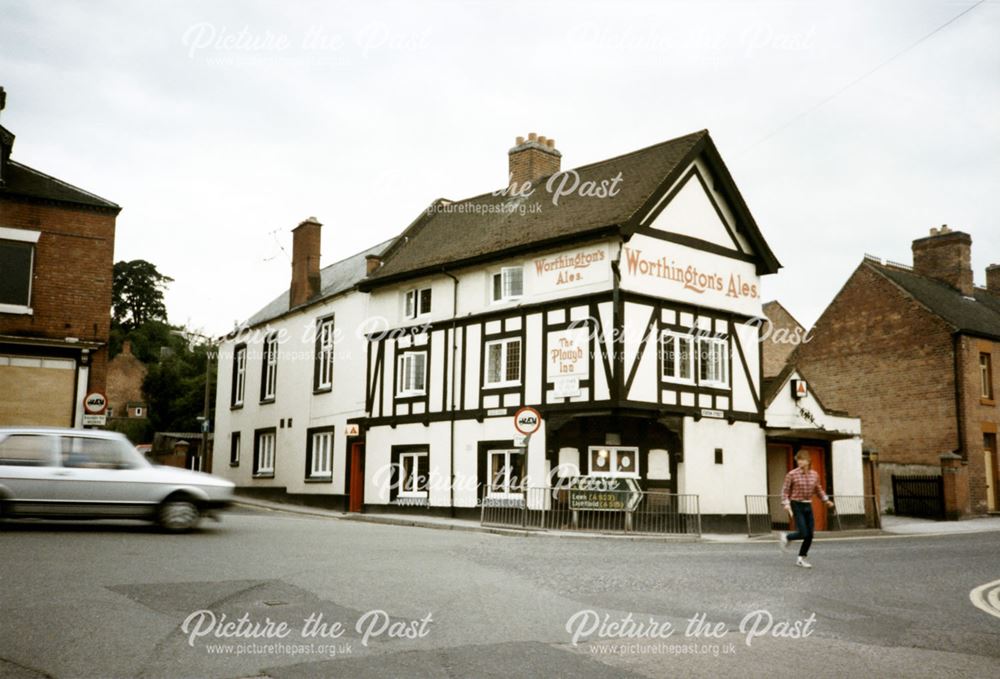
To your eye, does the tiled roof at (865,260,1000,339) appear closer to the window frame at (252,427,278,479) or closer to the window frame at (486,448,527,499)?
the window frame at (486,448,527,499)

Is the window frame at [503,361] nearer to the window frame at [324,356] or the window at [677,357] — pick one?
the window at [677,357]

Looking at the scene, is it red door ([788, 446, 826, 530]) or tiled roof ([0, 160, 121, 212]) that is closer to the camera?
tiled roof ([0, 160, 121, 212])

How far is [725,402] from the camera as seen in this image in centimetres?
2570

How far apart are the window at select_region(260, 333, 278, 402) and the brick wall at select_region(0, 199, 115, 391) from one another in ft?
42.0

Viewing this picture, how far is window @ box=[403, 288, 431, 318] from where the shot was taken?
2961 cm

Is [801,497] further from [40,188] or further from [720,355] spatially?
[40,188]

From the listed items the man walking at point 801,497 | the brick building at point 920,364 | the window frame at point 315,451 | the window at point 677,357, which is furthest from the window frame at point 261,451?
the man walking at point 801,497

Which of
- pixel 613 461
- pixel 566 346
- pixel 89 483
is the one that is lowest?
pixel 89 483

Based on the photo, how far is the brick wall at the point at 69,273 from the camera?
2342 cm

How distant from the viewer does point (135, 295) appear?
81750mm

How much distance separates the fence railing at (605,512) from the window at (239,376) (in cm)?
1912

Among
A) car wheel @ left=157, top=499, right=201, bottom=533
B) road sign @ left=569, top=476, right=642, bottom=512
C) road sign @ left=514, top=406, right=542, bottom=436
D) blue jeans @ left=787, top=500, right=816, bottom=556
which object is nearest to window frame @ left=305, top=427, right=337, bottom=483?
road sign @ left=569, top=476, right=642, bottom=512

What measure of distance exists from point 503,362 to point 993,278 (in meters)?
28.9

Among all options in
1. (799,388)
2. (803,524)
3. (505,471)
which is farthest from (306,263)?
(803,524)
